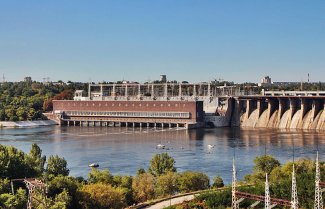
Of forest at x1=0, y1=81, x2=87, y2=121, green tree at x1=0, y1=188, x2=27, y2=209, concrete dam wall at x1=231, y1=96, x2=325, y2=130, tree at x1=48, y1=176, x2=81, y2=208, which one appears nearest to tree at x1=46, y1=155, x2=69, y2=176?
tree at x1=48, y1=176, x2=81, y2=208

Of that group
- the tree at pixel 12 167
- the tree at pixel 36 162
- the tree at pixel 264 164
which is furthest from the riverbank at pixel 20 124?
the tree at pixel 12 167

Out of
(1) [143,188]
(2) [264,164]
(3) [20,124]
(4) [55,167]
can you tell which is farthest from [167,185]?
(3) [20,124]

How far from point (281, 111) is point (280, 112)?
0.60 feet

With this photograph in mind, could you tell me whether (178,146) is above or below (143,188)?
below

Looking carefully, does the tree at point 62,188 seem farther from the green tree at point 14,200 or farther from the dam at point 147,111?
the dam at point 147,111

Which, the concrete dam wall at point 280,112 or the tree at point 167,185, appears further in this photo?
the concrete dam wall at point 280,112

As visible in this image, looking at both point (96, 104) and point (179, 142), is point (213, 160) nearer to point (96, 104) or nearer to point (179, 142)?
point (179, 142)

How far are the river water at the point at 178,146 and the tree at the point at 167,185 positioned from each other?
13.3 feet

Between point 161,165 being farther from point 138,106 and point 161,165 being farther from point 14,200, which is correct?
point 138,106

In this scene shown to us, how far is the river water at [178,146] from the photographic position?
79.5 ft

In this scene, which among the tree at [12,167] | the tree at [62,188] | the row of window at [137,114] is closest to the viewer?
the tree at [62,188]

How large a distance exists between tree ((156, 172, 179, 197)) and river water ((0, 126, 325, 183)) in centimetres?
407

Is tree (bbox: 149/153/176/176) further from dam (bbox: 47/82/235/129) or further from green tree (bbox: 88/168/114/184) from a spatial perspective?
dam (bbox: 47/82/235/129)

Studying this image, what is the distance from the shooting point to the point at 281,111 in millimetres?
44281
